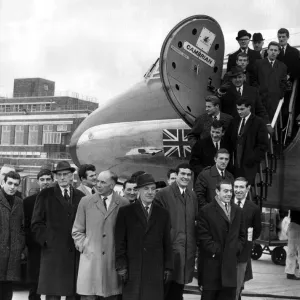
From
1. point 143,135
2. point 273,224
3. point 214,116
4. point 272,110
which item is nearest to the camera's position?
point 214,116

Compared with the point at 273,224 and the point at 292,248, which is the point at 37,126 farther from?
the point at 292,248

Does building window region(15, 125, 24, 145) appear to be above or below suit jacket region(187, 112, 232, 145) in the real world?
above

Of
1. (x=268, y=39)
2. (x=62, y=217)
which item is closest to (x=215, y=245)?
(x=62, y=217)

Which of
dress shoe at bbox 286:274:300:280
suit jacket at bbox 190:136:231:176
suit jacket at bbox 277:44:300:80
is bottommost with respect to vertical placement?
dress shoe at bbox 286:274:300:280

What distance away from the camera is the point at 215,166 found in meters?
10.1

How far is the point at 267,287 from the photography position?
1357 cm

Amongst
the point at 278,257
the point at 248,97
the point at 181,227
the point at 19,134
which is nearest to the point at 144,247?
the point at 181,227

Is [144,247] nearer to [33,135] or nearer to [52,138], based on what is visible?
[52,138]

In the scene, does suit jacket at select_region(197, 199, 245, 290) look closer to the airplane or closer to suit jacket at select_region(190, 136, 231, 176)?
suit jacket at select_region(190, 136, 231, 176)

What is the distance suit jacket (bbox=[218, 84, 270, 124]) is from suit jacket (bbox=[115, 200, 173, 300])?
299 cm

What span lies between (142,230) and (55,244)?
118cm

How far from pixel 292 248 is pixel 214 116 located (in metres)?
4.91

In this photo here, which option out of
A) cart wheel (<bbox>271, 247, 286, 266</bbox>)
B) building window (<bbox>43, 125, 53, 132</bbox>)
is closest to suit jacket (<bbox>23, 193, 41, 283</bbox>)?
cart wheel (<bbox>271, 247, 286, 266</bbox>)

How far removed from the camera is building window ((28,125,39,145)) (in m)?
77.2
